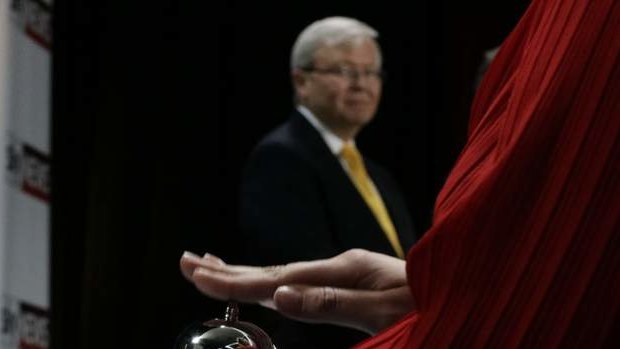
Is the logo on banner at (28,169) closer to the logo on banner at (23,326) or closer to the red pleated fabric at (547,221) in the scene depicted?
the logo on banner at (23,326)

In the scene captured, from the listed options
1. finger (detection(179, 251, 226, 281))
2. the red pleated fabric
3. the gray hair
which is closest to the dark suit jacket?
the gray hair

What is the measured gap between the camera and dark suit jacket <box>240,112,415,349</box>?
229 cm

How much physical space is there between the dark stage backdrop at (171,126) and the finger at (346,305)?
2.51 meters

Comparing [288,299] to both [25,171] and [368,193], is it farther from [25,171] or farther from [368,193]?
[25,171]

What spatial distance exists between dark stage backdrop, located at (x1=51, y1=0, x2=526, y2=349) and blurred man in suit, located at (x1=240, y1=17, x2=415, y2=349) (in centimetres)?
73

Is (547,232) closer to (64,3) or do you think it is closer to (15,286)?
(15,286)

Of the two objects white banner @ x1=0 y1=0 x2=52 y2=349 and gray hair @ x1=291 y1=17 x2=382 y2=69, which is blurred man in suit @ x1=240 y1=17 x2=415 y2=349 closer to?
gray hair @ x1=291 y1=17 x2=382 y2=69

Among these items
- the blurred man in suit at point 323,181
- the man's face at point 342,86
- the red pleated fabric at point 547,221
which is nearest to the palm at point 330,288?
the red pleated fabric at point 547,221

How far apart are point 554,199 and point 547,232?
22 mm

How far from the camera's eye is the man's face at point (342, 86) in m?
2.73

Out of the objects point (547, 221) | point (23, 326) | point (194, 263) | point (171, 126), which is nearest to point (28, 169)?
point (23, 326)

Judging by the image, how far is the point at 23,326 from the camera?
281cm

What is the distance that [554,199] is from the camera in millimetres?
741

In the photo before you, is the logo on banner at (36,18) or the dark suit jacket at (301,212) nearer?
the dark suit jacket at (301,212)
